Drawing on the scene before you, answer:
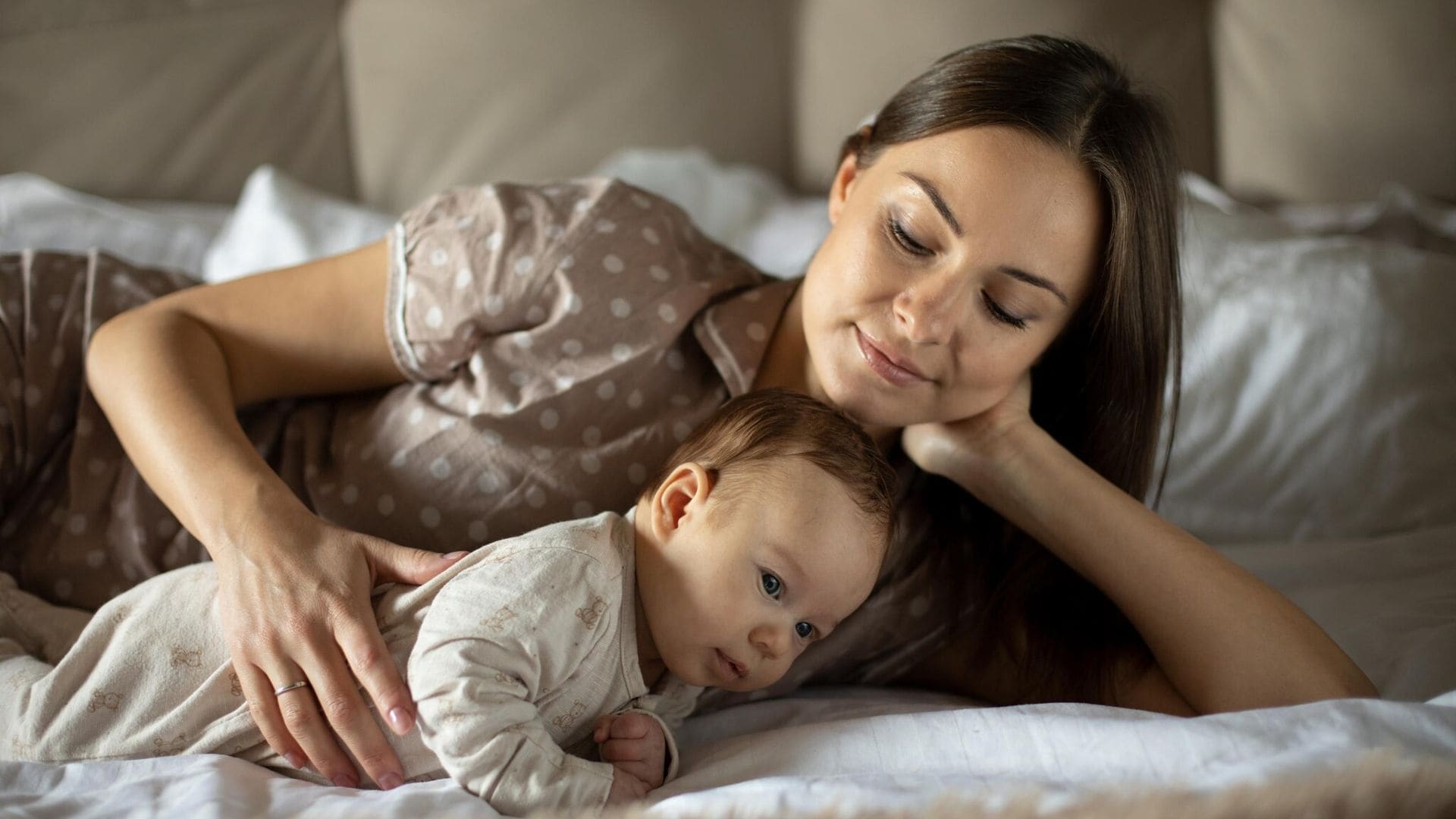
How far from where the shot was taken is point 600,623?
932 mm

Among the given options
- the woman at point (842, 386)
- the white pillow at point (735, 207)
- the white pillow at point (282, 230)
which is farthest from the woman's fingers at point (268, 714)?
the white pillow at point (735, 207)

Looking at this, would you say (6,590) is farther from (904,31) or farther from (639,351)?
(904,31)

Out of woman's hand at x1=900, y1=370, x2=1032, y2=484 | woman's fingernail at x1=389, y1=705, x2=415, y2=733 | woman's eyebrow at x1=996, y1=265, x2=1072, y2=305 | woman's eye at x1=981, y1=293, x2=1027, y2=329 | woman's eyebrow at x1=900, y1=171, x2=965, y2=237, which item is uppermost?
woman's eyebrow at x1=900, y1=171, x2=965, y2=237

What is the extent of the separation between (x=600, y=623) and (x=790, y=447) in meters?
0.22

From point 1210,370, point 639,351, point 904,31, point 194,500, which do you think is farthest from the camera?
point 904,31

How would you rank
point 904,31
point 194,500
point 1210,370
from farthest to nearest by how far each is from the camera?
point 904,31 → point 1210,370 → point 194,500

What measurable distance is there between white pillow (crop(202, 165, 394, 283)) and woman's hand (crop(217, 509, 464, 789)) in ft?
2.64

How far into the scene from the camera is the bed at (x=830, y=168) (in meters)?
1.23

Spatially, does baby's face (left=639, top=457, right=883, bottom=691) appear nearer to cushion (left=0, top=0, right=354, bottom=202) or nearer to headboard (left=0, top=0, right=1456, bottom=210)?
headboard (left=0, top=0, right=1456, bottom=210)

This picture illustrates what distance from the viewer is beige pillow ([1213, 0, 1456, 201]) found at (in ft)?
5.87

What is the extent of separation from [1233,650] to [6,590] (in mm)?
1234

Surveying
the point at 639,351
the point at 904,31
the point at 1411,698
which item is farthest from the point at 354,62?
the point at 1411,698

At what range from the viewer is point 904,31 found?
6.37 feet

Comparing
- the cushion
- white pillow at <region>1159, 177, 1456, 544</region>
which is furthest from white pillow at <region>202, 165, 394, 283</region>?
white pillow at <region>1159, 177, 1456, 544</region>
